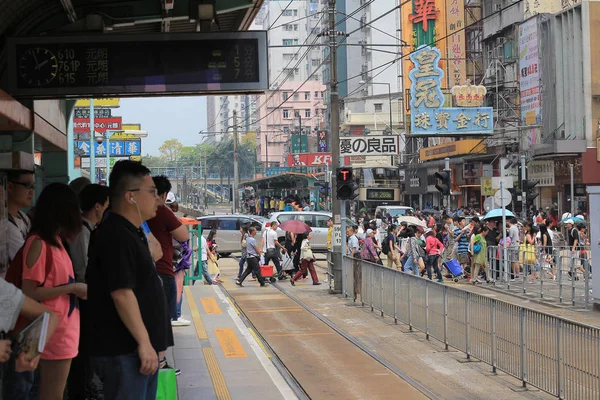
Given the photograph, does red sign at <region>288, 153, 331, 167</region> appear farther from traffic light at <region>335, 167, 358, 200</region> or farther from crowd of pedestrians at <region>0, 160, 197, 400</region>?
crowd of pedestrians at <region>0, 160, 197, 400</region>

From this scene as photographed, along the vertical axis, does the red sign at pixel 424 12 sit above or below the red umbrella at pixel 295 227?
above

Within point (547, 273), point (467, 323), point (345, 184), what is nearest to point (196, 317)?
point (467, 323)

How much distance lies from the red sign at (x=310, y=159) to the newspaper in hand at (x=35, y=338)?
5959cm

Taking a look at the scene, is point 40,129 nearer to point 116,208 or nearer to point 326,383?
point 326,383

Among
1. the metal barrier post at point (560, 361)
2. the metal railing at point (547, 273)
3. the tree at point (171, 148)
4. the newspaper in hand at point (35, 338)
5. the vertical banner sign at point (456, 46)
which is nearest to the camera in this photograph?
the newspaper in hand at point (35, 338)

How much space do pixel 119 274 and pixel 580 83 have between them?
39.0 metres

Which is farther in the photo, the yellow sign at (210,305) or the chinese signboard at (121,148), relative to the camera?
the chinese signboard at (121,148)

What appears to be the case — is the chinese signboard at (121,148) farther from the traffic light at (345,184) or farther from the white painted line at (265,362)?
the white painted line at (265,362)

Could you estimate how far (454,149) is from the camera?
181ft

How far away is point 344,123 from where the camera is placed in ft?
271

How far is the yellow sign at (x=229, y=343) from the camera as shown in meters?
11.8

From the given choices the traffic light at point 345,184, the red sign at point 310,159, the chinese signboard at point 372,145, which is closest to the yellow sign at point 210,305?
the traffic light at point 345,184

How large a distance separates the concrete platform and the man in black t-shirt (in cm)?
442

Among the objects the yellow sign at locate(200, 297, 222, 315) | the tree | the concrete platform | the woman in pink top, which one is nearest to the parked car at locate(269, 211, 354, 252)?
the yellow sign at locate(200, 297, 222, 315)
